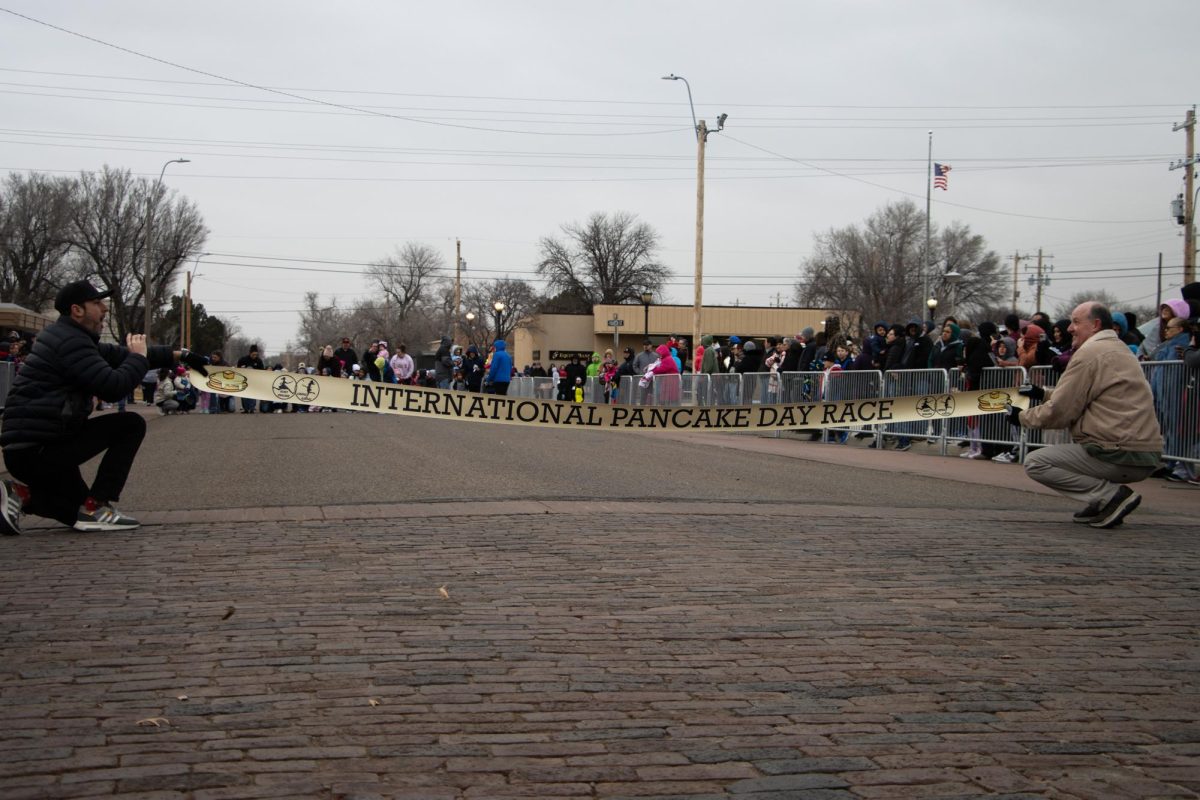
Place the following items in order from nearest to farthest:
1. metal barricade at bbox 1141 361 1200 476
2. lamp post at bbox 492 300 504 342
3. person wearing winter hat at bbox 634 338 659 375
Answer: metal barricade at bbox 1141 361 1200 476 → person wearing winter hat at bbox 634 338 659 375 → lamp post at bbox 492 300 504 342

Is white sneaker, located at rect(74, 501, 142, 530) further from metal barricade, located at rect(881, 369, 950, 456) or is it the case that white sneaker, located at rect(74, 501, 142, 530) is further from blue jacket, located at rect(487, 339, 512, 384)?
blue jacket, located at rect(487, 339, 512, 384)

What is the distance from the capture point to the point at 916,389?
18.4 metres

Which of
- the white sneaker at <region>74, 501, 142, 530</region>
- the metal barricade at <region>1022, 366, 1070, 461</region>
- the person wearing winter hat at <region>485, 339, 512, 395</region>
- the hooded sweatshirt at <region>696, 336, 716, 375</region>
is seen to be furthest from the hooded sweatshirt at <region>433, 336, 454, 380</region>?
the white sneaker at <region>74, 501, 142, 530</region>

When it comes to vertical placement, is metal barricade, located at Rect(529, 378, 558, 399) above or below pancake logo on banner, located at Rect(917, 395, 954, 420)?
below

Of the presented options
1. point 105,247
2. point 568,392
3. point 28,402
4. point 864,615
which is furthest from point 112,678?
point 105,247

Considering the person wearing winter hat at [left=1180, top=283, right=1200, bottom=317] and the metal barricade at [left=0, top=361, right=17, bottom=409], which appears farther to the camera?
the metal barricade at [left=0, top=361, right=17, bottom=409]

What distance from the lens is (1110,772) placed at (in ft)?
12.5

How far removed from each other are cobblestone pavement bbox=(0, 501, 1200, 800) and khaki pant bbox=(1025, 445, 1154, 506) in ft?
4.03

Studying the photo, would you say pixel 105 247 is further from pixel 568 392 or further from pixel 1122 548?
pixel 1122 548

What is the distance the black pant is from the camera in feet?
26.8

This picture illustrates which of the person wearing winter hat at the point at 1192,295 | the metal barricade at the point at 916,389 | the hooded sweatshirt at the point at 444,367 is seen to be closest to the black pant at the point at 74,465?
the metal barricade at the point at 916,389

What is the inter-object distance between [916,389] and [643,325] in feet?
199

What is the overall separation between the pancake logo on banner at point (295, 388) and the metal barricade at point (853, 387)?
33.6ft

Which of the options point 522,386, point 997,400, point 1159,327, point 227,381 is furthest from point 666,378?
point 227,381
